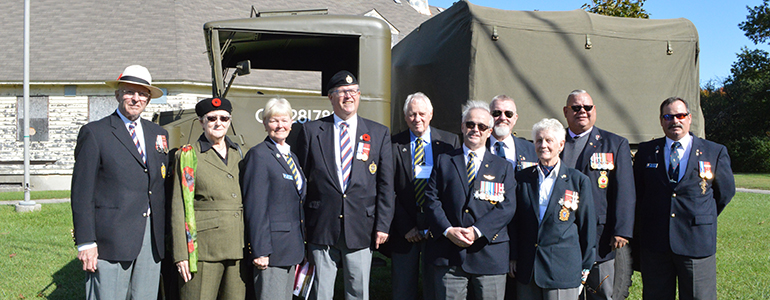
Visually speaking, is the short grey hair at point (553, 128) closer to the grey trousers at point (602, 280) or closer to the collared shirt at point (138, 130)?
the grey trousers at point (602, 280)

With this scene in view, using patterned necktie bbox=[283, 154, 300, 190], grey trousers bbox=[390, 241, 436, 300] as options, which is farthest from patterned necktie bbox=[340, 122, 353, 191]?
grey trousers bbox=[390, 241, 436, 300]

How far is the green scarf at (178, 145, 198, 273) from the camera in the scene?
297cm

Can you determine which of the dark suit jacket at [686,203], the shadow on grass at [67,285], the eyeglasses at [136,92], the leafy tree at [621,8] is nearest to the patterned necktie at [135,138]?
the eyeglasses at [136,92]

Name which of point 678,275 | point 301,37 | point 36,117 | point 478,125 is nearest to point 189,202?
point 478,125

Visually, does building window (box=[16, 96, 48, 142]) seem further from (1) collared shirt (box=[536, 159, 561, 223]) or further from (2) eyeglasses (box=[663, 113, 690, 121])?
(2) eyeglasses (box=[663, 113, 690, 121])

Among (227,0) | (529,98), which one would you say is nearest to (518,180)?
(529,98)

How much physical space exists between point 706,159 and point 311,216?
2.62 metres

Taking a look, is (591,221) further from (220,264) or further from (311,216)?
(220,264)

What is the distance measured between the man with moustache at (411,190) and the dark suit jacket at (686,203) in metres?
1.41

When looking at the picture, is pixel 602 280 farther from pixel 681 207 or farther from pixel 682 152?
pixel 682 152

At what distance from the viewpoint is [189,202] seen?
299 cm

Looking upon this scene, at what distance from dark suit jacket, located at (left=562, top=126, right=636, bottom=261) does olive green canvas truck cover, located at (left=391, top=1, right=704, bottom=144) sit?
103cm

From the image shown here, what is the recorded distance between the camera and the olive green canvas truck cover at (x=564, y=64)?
4.52m

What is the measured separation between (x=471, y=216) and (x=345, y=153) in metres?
0.90
